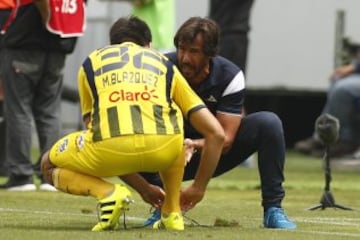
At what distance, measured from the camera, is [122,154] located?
781 cm

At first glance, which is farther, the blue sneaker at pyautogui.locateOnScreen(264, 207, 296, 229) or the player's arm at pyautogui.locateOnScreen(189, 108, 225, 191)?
the blue sneaker at pyautogui.locateOnScreen(264, 207, 296, 229)

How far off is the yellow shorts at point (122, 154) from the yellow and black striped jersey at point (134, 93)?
0.04m

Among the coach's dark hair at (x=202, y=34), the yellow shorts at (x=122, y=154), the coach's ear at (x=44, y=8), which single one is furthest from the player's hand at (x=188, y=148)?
the coach's ear at (x=44, y=8)

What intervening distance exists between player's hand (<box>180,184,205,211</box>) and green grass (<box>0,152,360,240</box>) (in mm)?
137

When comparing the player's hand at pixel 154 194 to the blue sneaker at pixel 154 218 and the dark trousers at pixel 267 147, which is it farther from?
the dark trousers at pixel 267 147

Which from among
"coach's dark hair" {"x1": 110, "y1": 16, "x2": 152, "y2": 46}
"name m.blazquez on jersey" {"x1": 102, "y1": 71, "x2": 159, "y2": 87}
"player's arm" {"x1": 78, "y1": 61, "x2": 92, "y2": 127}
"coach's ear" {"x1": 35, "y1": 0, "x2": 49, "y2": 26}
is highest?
"coach's dark hair" {"x1": 110, "y1": 16, "x2": 152, "y2": 46}

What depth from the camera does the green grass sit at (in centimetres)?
777

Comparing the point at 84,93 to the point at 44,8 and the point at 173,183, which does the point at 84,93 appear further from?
the point at 44,8

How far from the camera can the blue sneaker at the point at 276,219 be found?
8.29 m

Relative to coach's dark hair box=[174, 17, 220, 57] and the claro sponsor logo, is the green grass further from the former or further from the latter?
coach's dark hair box=[174, 17, 220, 57]

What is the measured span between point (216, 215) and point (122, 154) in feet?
5.55

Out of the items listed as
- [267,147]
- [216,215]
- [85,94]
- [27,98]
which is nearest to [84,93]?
[85,94]

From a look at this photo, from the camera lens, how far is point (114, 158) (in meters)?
7.83

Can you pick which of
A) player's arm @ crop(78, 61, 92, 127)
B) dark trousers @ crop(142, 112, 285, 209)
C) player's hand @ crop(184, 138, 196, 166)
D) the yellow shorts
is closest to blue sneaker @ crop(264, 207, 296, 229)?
dark trousers @ crop(142, 112, 285, 209)
